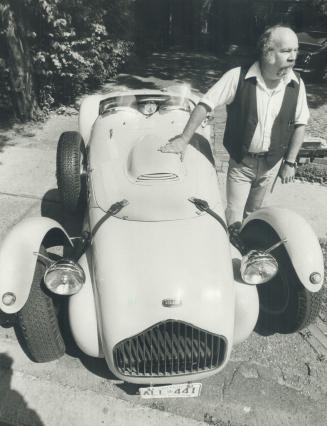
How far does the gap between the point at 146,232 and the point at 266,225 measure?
3.71 ft

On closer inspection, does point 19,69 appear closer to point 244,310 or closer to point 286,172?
point 286,172

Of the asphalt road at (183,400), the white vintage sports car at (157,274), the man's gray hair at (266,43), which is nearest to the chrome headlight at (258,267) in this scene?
the white vintage sports car at (157,274)

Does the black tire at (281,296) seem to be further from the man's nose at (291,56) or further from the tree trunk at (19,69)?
the tree trunk at (19,69)

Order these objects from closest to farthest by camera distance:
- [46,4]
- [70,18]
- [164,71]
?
1. [46,4]
2. [70,18]
3. [164,71]

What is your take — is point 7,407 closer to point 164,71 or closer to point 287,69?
point 287,69

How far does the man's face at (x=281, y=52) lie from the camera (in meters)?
3.04

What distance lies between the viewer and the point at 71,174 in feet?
13.9

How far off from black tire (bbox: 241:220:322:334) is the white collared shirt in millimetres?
845

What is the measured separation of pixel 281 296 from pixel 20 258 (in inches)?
80.7

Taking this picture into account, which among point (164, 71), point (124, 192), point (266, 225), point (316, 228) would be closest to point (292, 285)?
point (266, 225)

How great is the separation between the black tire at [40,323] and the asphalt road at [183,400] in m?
0.22

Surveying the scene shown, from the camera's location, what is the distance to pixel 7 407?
2.93 m

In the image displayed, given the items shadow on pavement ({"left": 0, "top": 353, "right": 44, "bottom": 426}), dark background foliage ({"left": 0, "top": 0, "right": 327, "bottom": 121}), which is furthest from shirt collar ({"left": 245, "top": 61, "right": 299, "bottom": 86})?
dark background foliage ({"left": 0, "top": 0, "right": 327, "bottom": 121})

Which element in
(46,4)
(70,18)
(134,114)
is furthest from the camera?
(70,18)
